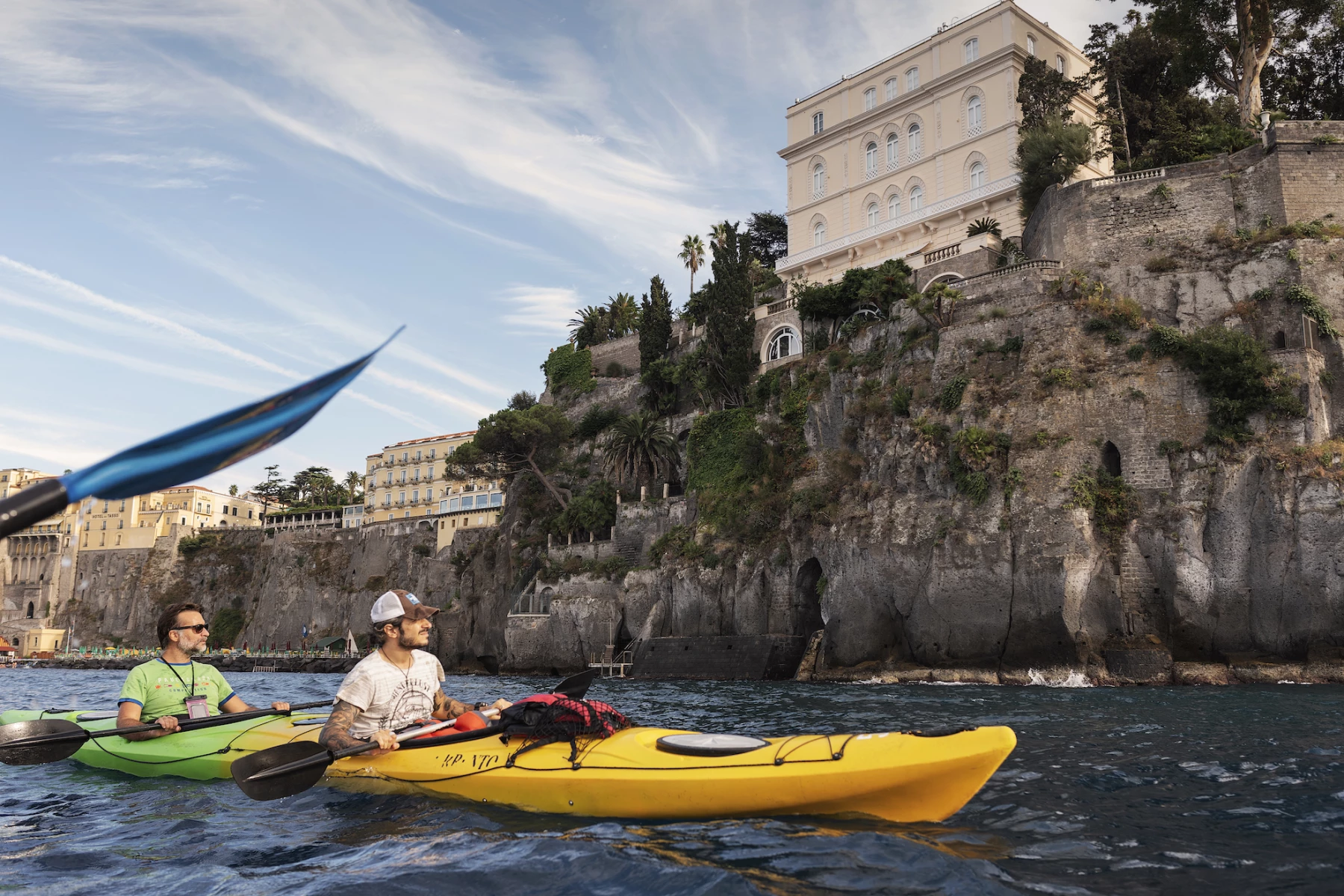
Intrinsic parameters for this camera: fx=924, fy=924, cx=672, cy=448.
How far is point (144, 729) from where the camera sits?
29.8 feet

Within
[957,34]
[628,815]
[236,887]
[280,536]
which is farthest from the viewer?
[280,536]

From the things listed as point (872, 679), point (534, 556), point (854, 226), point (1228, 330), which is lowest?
point (872, 679)

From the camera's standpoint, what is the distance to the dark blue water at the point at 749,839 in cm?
558

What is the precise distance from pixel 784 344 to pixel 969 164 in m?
11.4

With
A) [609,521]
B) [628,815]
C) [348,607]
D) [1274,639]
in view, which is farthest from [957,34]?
[348,607]

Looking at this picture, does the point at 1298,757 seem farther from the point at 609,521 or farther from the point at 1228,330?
the point at 609,521

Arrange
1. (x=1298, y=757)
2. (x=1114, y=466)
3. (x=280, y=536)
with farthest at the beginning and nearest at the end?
(x=280, y=536) → (x=1114, y=466) → (x=1298, y=757)

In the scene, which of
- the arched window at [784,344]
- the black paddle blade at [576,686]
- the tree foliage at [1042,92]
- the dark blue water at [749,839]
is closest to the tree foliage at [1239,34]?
the tree foliage at [1042,92]

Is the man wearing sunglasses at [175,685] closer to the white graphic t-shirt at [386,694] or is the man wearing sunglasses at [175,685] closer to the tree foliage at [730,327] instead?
the white graphic t-shirt at [386,694]

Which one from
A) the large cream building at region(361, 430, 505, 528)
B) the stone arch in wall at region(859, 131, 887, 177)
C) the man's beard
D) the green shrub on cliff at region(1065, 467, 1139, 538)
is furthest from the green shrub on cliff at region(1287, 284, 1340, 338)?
the large cream building at region(361, 430, 505, 528)

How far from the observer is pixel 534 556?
4628 cm

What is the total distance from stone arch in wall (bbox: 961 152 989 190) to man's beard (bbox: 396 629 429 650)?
38784mm

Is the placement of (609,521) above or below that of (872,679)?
above

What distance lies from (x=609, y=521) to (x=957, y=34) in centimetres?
2798
